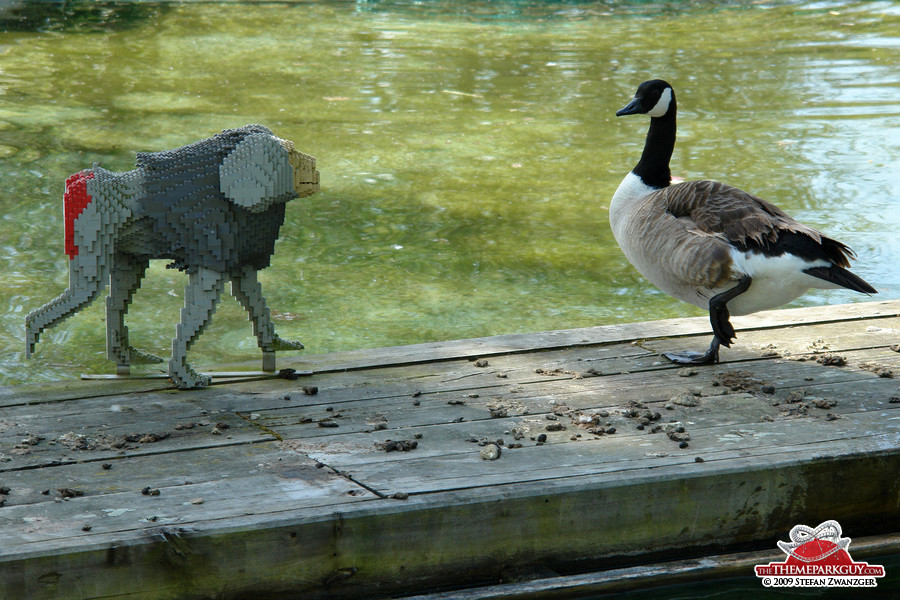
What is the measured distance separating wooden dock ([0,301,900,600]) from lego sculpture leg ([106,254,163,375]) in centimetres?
15

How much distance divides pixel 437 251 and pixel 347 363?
2.12m

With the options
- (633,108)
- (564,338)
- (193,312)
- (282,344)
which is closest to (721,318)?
(564,338)

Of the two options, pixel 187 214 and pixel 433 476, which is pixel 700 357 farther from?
pixel 187 214

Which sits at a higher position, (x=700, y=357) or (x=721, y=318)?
(x=721, y=318)

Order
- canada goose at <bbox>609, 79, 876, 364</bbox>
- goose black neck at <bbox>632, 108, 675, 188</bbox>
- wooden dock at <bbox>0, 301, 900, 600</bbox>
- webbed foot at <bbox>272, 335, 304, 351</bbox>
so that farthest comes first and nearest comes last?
goose black neck at <bbox>632, 108, 675, 188</bbox> → webbed foot at <bbox>272, 335, 304, 351</bbox> → canada goose at <bbox>609, 79, 876, 364</bbox> → wooden dock at <bbox>0, 301, 900, 600</bbox>

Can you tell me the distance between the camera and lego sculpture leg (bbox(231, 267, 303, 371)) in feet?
10.9

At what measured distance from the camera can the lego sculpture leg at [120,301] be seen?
3340 mm

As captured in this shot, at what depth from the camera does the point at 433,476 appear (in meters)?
2.59

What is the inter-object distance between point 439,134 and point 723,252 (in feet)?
15.7

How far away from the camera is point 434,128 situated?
8.06 m

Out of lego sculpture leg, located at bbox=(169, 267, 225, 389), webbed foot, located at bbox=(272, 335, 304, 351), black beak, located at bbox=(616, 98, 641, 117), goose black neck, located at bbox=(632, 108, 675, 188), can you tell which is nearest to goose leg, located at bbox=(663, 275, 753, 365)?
goose black neck, located at bbox=(632, 108, 675, 188)

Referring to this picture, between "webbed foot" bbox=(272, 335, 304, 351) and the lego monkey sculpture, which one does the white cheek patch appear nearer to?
the lego monkey sculpture

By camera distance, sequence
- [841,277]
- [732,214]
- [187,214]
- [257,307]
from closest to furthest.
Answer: [187,214]
[841,277]
[257,307]
[732,214]

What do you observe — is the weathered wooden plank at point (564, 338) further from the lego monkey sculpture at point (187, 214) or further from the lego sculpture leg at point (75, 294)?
the lego sculpture leg at point (75, 294)
